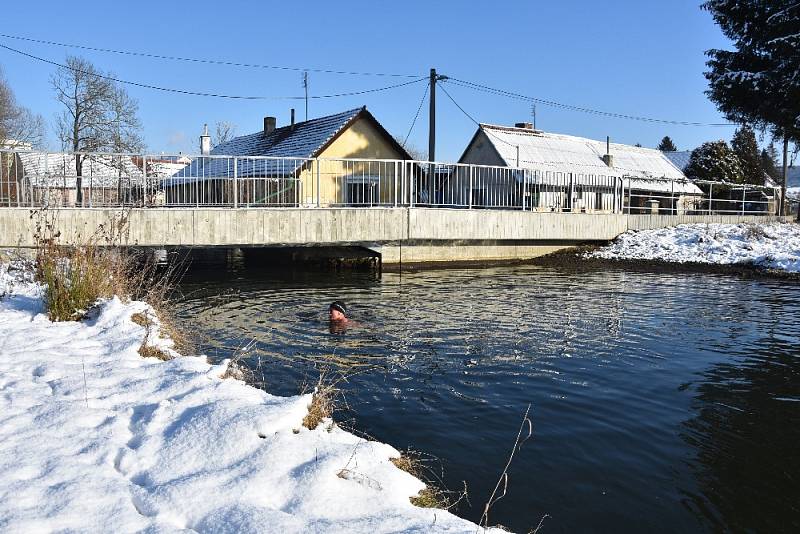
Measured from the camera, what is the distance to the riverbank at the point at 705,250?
21188 mm

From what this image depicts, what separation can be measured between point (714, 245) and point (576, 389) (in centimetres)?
2013

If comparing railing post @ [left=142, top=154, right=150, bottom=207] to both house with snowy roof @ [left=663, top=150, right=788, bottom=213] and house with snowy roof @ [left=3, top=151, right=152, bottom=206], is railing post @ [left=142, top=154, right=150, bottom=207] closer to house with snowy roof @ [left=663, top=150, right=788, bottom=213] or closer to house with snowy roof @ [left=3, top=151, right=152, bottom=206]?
house with snowy roof @ [left=3, top=151, right=152, bottom=206]

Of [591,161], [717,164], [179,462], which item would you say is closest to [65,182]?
[179,462]

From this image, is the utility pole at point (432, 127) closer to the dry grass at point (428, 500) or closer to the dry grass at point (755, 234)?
the dry grass at point (755, 234)

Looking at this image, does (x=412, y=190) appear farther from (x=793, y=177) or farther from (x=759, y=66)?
(x=793, y=177)

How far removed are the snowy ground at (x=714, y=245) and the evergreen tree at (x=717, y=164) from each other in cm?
1867

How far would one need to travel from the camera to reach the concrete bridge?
1463 centimetres

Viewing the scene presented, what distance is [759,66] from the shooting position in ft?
88.7

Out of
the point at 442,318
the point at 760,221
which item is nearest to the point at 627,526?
the point at 442,318

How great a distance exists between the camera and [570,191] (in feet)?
82.6

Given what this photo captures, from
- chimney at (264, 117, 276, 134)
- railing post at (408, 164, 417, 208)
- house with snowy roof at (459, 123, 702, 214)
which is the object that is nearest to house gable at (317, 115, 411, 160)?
house with snowy roof at (459, 123, 702, 214)

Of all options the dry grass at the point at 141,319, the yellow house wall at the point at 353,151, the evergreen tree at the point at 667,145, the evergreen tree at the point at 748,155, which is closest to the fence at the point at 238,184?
the yellow house wall at the point at 353,151

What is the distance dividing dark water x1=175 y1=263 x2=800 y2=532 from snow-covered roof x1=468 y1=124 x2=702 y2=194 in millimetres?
23666

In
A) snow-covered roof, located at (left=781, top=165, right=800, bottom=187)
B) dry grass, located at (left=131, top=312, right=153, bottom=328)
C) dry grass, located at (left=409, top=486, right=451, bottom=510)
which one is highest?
snow-covered roof, located at (left=781, top=165, right=800, bottom=187)
